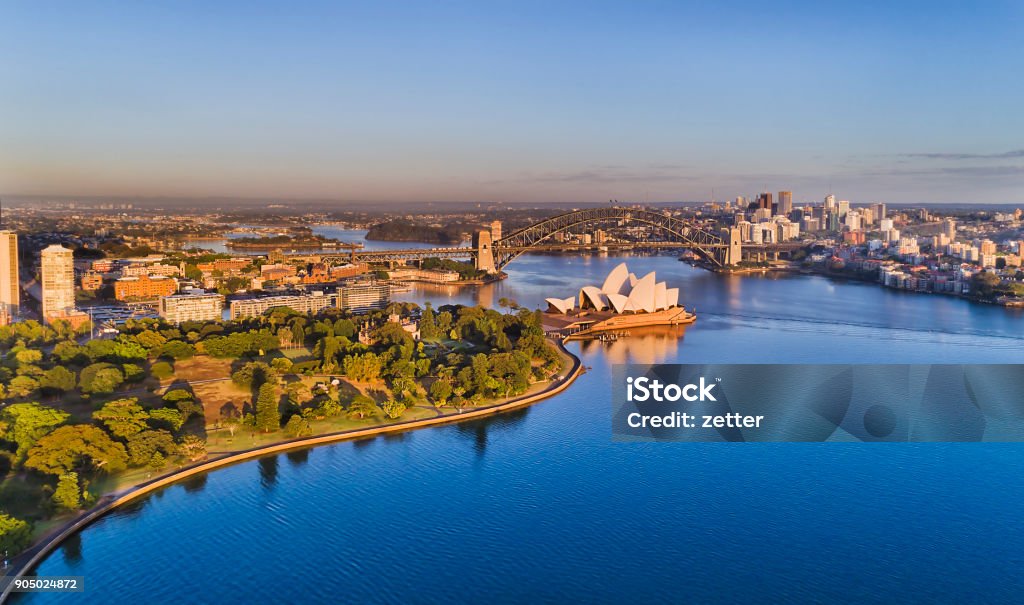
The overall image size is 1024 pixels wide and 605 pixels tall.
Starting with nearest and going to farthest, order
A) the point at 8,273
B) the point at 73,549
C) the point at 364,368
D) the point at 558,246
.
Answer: the point at 73,549 < the point at 364,368 < the point at 8,273 < the point at 558,246

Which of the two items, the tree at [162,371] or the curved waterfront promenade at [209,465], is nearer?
the curved waterfront promenade at [209,465]

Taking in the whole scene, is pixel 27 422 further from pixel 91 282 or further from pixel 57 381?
pixel 91 282

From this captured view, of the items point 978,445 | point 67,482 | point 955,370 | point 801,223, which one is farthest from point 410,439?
point 801,223

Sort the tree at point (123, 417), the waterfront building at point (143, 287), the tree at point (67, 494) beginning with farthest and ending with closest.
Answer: the waterfront building at point (143, 287)
the tree at point (123, 417)
the tree at point (67, 494)

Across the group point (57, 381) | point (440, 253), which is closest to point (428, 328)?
point (57, 381)

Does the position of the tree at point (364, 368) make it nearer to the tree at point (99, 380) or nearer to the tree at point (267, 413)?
the tree at point (267, 413)

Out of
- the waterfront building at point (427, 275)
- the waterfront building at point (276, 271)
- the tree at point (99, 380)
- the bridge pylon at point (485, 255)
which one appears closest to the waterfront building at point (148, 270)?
the waterfront building at point (276, 271)
